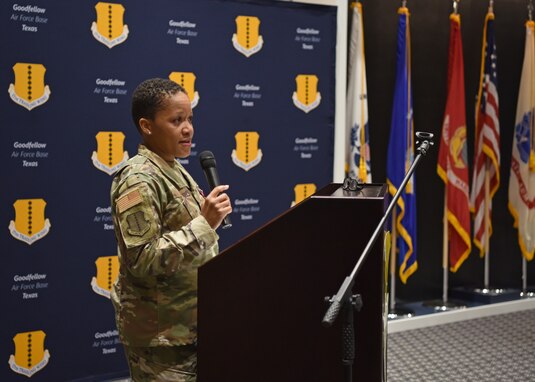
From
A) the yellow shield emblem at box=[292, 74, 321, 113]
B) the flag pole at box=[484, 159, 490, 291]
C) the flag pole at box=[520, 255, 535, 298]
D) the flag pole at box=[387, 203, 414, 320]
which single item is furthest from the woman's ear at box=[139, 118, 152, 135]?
the flag pole at box=[520, 255, 535, 298]

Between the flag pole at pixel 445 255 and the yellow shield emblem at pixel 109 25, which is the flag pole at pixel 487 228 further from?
the yellow shield emblem at pixel 109 25

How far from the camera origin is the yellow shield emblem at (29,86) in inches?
138

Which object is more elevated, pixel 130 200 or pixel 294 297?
pixel 130 200

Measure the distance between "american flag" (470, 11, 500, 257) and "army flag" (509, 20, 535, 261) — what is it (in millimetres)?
253

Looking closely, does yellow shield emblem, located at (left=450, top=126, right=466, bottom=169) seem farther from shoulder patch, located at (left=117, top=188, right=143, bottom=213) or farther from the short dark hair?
shoulder patch, located at (left=117, top=188, right=143, bottom=213)

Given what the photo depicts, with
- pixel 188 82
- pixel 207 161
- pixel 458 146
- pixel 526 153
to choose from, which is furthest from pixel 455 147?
pixel 207 161

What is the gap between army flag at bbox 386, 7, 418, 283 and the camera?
510 centimetres

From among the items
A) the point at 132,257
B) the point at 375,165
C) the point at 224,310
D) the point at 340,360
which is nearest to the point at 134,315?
the point at 132,257

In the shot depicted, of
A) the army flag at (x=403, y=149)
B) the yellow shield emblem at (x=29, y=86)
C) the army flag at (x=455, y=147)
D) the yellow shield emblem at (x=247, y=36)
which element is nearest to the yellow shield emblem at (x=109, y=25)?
the yellow shield emblem at (x=29, y=86)

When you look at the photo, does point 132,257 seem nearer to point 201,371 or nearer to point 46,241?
point 201,371

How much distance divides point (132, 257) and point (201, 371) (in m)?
0.32

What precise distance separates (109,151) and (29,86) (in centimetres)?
54

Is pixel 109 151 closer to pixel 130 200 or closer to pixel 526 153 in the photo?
pixel 130 200

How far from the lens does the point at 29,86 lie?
Answer: 11.6ft
